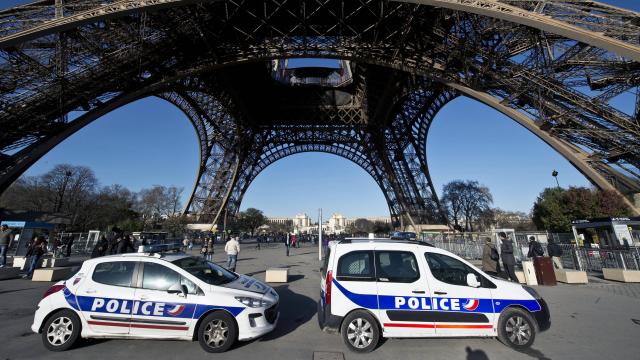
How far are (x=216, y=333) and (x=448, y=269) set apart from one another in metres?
4.06

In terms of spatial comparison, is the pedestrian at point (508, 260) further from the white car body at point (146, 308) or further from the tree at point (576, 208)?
the tree at point (576, 208)

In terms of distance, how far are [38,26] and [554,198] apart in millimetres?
44585

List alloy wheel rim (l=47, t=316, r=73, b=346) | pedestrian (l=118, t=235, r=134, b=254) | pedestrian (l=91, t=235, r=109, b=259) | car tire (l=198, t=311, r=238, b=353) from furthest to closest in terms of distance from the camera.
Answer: pedestrian (l=91, t=235, r=109, b=259) < pedestrian (l=118, t=235, r=134, b=254) < alloy wheel rim (l=47, t=316, r=73, b=346) < car tire (l=198, t=311, r=238, b=353)

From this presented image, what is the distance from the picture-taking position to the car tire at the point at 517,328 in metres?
4.70

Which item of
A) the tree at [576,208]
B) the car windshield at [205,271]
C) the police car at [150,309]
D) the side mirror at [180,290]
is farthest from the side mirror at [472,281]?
the tree at [576,208]

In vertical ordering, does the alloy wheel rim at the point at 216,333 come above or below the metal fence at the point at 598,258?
below

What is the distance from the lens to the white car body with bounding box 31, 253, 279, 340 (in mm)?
4633

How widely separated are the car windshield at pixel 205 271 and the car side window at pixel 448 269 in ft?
12.2

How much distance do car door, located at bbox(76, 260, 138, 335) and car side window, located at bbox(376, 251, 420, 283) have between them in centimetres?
419

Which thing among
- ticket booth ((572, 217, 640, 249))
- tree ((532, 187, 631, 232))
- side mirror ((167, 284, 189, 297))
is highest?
tree ((532, 187, 631, 232))

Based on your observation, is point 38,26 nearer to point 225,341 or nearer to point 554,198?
point 225,341

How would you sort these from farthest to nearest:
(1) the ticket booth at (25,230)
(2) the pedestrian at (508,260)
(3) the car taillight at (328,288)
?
(1) the ticket booth at (25,230) < (2) the pedestrian at (508,260) < (3) the car taillight at (328,288)

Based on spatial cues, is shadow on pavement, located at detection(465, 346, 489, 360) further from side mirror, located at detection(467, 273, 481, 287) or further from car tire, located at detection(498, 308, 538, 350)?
side mirror, located at detection(467, 273, 481, 287)

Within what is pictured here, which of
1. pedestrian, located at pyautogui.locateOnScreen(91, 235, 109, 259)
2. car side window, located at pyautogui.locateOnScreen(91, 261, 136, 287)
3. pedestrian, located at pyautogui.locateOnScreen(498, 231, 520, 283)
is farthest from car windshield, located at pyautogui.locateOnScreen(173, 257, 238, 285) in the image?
pedestrian, located at pyautogui.locateOnScreen(498, 231, 520, 283)
